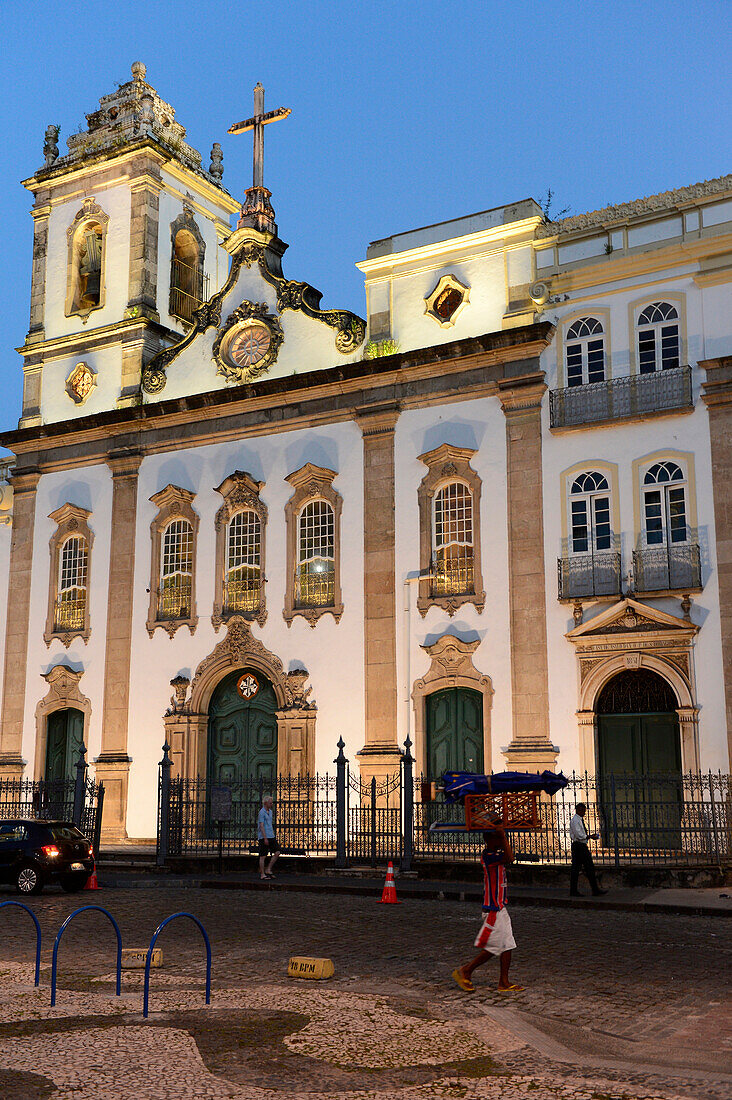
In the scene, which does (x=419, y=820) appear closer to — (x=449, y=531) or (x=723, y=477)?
(x=449, y=531)

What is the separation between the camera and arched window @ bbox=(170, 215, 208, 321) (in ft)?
113

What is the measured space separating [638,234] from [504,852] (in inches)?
715

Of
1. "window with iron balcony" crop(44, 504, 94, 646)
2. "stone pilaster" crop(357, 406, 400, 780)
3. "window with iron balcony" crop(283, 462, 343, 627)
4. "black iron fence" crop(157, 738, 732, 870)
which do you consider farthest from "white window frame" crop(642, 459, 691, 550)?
"window with iron balcony" crop(44, 504, 94, 646)

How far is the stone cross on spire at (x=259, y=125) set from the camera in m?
31.3

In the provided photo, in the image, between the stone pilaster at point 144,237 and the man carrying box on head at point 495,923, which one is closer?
the man carrying box on head at point 495,923

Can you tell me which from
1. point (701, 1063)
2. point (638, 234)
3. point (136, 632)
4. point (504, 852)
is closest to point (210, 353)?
point (136, 632)

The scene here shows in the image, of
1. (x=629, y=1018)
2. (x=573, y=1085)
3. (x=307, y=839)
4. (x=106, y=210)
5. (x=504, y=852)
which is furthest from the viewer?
(x=106, y=210)

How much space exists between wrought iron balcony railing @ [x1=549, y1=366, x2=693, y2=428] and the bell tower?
12.8 metres

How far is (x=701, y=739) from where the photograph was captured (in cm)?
2253

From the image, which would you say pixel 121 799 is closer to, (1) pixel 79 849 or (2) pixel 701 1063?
(1) pixel 79 849

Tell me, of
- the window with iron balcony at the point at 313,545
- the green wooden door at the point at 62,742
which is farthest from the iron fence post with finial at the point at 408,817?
the green wooden door at the point at 62,742

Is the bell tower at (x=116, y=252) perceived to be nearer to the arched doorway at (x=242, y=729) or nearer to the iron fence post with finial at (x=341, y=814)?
→ the arched doorway at (x=242, y=729)

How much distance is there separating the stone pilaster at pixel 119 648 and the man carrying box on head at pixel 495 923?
2013 cm

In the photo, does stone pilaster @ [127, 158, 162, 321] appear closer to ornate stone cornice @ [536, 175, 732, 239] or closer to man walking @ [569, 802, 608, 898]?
ornate stone cornice @ [536, 175, 732, 239]
